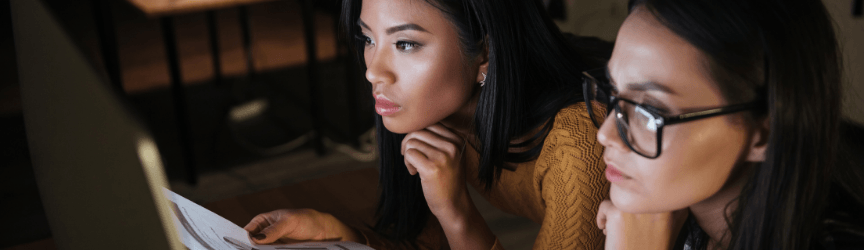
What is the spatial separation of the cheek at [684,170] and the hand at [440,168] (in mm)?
399

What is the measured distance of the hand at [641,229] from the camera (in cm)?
70

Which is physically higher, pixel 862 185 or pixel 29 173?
pixel 862 185

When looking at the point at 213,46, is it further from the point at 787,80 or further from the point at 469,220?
the point at 787,80

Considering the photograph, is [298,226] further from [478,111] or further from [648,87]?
[648,87]

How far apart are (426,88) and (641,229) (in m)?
0.42

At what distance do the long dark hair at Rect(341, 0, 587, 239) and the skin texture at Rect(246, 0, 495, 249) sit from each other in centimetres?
3

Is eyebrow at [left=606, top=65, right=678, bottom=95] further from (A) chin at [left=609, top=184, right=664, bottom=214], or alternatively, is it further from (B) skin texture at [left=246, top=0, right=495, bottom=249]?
(B) skin texture at [left=246, top=0, right=495, bottom=249]

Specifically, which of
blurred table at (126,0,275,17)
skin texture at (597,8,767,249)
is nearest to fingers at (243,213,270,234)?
skin texture at (597,8,767,249)

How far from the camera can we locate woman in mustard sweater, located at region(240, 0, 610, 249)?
94cm

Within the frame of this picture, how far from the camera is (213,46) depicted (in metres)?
3.70

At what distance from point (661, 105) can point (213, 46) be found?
3.51 metres

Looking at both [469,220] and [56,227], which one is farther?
[469,220]

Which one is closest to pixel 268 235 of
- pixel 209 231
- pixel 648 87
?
pixel 209 231

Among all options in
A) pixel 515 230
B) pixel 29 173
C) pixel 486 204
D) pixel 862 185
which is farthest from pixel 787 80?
pixel 29 173
